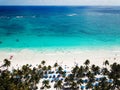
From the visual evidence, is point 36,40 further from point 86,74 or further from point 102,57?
point 86,74

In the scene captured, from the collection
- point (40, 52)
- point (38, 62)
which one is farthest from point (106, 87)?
point (40, 52)

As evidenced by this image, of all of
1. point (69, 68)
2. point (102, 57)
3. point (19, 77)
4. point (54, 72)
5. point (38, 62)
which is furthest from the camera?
point (102, 57)

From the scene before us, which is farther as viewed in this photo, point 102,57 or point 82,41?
point 82,41

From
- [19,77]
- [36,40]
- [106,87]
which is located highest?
[36,40]

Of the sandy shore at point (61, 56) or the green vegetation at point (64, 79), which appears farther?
the sandy shore at point (61, 56)

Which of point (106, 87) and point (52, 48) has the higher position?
point (52, 48)

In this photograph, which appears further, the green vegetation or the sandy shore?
the sandy shore

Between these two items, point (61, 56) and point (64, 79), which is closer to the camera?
point (64, 79)

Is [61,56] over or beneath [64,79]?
over
